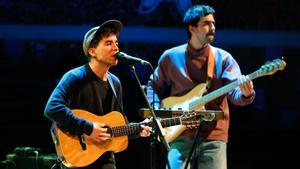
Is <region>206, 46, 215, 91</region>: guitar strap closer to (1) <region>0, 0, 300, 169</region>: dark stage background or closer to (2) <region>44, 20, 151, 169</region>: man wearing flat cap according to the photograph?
(2) <region>44, 20, 151, 169</region>: man wearing flat cap

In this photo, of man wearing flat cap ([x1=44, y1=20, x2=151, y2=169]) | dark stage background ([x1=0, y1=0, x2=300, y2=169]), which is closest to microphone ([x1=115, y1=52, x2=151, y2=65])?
man wearing flat cap ([x1=44, y1=20, x2=151, y2=169])

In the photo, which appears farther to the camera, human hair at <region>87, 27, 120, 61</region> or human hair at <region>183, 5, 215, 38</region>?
human hair at <region>183, 5, 215, 38</region>

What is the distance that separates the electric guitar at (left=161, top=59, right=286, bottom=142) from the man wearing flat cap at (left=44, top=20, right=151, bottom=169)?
0.37m

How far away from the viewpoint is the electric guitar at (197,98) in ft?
12.7

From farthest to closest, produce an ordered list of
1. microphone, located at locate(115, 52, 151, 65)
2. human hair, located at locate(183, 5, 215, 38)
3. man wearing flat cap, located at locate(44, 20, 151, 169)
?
human hair, located at locate(183, 5, 215, 38) < man wearing flat cap, located at locate(44, 20, 151, 169) < microphone, located at locate(115, 52, 151, 65)

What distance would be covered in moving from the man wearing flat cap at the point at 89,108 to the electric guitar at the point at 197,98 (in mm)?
367

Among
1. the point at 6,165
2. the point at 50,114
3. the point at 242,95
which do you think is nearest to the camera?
the point at 50,114

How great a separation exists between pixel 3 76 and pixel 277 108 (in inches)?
151

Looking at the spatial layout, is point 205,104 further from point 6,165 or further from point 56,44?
point 56,44

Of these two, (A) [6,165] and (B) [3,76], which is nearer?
(A) [6,165]

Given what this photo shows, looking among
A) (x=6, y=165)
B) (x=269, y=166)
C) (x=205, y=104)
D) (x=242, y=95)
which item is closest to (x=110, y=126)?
(x=205, y=104)

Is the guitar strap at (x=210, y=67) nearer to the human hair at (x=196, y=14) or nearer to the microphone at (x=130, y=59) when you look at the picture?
the human hair at (x=196, y=14)

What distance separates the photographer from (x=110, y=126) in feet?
12.6

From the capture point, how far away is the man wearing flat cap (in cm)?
365
